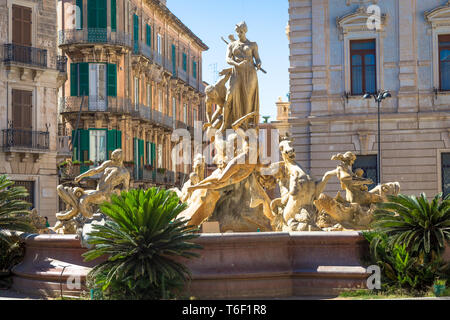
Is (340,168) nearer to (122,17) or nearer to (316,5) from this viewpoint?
(316,5)

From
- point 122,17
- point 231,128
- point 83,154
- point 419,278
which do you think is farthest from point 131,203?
point 122,17

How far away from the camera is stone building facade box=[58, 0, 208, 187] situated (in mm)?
40688

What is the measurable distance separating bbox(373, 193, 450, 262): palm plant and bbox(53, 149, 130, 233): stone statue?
5345 mm

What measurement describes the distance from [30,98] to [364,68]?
41.7 feet

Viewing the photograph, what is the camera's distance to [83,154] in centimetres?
4009

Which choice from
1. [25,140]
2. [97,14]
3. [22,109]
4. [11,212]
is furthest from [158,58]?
[11,212]

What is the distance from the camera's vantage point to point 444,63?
28.8 meters

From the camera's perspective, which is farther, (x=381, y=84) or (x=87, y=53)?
(x=87, y=53)

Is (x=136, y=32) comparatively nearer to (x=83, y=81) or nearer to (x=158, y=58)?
(x=158, y=58)

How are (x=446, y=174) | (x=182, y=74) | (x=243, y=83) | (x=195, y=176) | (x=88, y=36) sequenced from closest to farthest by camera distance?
(x=195, y=176), (x=243, y=83), (x=446, y=174), (x=88, y=36), (x=182, y=74)

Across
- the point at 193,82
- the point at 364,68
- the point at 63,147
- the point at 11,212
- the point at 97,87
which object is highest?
the point at 193,82

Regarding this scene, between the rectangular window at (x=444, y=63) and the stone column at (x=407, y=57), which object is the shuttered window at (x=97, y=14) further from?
the rectangular window at (x=444, y=63)

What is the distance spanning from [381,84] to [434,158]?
3122 mm

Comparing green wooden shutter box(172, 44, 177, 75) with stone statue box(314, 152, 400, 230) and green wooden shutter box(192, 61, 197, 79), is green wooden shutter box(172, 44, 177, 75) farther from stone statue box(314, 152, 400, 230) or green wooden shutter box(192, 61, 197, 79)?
stone statue box(314, 152, 400, 230)
